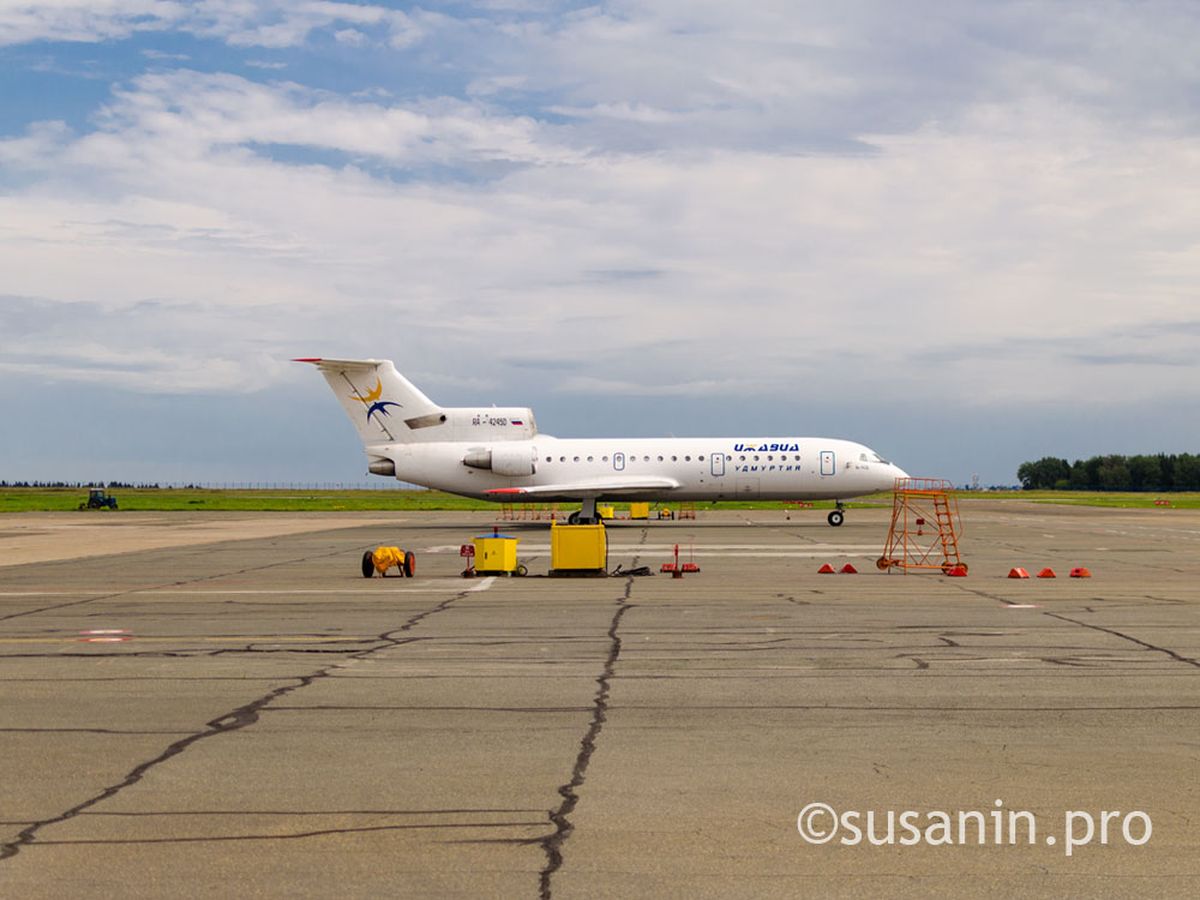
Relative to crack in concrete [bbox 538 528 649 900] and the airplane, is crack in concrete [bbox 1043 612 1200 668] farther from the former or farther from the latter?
the airplane

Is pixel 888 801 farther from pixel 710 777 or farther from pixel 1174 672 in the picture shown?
pixel 1174 672

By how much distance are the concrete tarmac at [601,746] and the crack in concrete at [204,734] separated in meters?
0.03

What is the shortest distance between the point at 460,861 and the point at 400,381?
141 feet

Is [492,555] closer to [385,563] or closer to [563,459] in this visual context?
[385,563]

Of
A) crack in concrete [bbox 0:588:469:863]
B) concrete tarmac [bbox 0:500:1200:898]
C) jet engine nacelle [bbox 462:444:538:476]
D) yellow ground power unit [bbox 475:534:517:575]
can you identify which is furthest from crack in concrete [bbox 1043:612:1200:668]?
jet engine nacelle [bbox 462:444:538:476]

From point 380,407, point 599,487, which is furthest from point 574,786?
point 380,407

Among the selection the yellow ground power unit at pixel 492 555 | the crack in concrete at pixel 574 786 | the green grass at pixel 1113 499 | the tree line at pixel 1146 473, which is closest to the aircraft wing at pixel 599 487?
the yellow ground power unit at pixel 492 555

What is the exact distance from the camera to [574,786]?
7.95 meters

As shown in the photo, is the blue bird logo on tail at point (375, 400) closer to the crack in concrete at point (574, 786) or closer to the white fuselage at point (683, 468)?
the white fuselage at point (683, 468)

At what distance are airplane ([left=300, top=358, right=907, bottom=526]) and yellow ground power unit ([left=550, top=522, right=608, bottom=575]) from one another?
71.2 feet

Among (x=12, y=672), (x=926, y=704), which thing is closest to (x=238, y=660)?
(x=12, y=672)

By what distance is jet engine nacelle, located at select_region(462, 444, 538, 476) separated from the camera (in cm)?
4775

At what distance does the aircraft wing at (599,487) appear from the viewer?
47.5 m

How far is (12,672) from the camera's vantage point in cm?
1298
